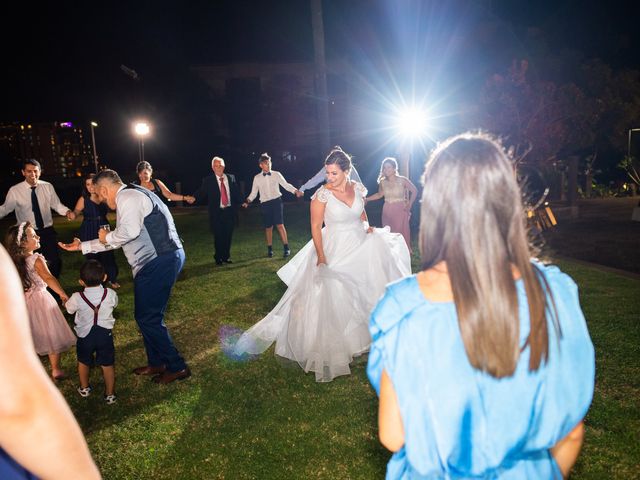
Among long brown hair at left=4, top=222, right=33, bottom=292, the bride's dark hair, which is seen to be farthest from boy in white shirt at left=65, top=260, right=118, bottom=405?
the bride's dark hair

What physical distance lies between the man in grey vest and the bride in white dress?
1306mm

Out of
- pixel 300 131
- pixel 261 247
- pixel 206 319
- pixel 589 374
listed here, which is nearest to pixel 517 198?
pixel 589 374

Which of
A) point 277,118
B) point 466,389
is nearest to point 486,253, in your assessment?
point 466,389

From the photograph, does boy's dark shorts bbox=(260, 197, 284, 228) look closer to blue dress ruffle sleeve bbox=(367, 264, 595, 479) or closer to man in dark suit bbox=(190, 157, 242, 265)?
man in dark suit bbox=(190, 157, 242, 265)

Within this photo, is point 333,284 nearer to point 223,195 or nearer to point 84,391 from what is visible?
point 84,391

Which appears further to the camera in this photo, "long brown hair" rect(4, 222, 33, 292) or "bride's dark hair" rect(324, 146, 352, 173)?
"bride's dark hair" rect(324, 146, 352, 173)

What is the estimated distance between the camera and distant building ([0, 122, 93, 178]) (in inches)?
1452

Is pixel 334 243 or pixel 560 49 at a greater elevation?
pixel 560 49

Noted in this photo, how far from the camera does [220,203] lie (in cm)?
1048

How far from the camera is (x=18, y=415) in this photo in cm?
88

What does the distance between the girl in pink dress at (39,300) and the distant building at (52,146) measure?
3480 cm

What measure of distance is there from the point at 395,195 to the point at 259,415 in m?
6.12

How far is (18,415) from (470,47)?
24.8m

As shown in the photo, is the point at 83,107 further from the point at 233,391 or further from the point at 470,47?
the point at 233,391
